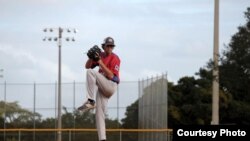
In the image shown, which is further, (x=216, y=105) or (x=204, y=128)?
(x=216, y=105)

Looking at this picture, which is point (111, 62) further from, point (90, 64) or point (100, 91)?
point (100, 91)

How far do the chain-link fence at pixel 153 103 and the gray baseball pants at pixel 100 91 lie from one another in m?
24.5

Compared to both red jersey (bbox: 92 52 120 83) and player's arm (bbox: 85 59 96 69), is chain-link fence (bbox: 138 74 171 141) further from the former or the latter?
player's arm (bbox: 85 59 96 69)

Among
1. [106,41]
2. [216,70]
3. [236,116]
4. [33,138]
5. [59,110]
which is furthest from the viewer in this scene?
[236,116]

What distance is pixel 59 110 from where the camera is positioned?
137ft

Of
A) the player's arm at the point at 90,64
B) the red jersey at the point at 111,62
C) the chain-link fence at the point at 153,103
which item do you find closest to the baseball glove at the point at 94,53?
the player's arm at the point at 90,64

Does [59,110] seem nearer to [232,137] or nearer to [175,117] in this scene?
[175,117]

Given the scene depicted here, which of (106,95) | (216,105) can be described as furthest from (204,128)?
(216,105)

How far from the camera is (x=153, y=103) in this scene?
39.1 metres

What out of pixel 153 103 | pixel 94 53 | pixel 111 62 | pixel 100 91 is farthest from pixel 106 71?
pixel 153 103

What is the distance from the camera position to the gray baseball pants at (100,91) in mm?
12531

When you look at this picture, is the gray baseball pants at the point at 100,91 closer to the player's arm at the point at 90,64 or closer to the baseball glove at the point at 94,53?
the player's arm at the point at 90,64

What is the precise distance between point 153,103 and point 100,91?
86.2ft

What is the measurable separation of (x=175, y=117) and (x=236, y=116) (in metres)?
6.69
